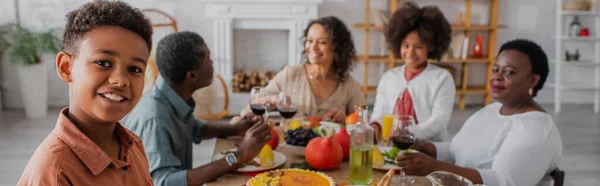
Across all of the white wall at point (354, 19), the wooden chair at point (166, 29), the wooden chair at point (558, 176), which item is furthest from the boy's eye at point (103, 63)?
the white wall at point (354, 19)

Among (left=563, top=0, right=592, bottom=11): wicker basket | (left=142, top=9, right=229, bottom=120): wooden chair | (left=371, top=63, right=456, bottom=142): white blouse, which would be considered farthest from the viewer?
(left=563, top=0, right=592, bottom=11): wicker basket

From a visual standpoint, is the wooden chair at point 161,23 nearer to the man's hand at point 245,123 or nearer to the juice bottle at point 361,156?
the man's hand at point 245,123

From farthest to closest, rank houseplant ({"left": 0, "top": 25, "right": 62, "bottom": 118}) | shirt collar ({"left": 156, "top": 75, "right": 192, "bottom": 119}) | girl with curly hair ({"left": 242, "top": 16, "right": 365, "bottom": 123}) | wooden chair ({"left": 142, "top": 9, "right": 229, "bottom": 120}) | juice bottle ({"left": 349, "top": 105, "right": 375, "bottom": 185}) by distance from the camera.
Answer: houseplant ({"left": 0, "top": 25, "right": 62, "bottom": 118})
wooden chair ({"left": 142, "top": 9, "right": 229, "bottom": 120})
girl with curly hair ({"left": 242, "top": 16, "right": 365, "bottom": 123})
shirt collar ({"left": 156, "top": 75, "right": 192, "bottom": 119})
juice bottle ({"left": 349, "top": 105, "right": 375, "bottom": 185})

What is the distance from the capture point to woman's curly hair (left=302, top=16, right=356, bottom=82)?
2.74 meters

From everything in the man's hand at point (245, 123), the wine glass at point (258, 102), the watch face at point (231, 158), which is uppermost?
the wine glass at point (258, 102)

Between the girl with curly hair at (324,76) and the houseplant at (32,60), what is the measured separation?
9.90 feet

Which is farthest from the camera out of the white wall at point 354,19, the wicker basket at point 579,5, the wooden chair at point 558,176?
the wicker basket at point 579,5

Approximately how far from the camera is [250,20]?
521cm

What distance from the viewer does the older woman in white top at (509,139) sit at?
5.22 feet

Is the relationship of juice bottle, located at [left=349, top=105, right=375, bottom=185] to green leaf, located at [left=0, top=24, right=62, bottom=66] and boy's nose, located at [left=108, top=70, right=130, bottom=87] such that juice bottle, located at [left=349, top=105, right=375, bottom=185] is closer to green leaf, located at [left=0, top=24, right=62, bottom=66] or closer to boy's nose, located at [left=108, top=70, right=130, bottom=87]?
boy's nose, located at [left=108, top=70, right=130, bottom=87]

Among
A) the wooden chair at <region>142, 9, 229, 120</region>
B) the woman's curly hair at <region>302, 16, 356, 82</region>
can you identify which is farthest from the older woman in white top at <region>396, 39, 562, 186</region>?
the wooden chair at <region>142, 9, 229, 120</region>

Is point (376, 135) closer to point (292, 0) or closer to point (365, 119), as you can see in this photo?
point (365, 119)

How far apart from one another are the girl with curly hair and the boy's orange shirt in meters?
1.70

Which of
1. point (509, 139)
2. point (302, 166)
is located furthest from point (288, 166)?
point (509, 139)
